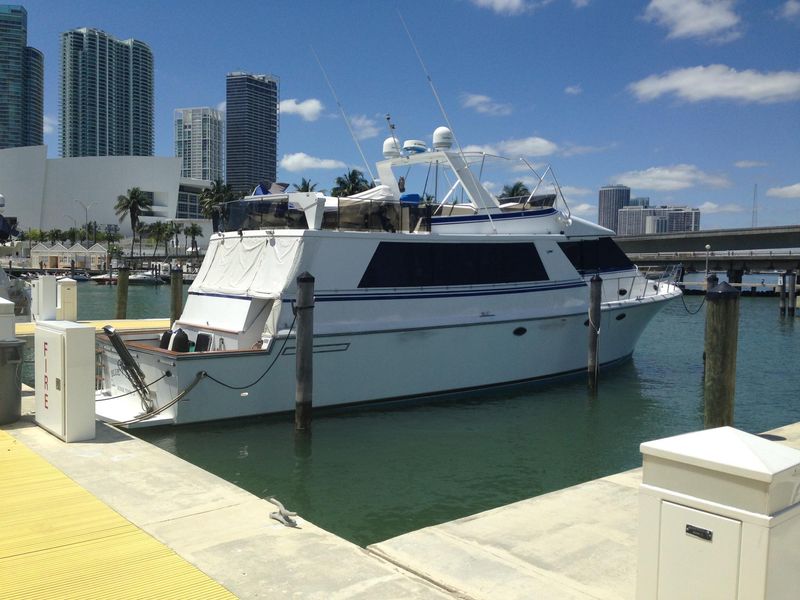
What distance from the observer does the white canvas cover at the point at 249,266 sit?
1147 cm

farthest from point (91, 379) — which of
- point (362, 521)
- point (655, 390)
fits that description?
point (655, 390)

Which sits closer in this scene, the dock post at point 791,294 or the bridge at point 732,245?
the dock post at point 791,294

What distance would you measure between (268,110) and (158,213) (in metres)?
61.5

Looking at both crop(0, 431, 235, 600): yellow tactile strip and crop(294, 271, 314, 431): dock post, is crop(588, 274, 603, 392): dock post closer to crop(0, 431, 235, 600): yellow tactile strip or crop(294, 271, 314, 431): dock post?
crop(294, 271, 314, 431): dock post

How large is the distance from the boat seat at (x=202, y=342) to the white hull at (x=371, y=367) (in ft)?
4.18

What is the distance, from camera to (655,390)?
51.2 feet

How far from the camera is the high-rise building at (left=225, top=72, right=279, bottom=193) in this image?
7100 centimetres

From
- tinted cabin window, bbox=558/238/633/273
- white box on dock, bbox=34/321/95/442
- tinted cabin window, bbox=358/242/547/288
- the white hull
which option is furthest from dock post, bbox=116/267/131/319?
white box on dock, bbox=34/321/95/442

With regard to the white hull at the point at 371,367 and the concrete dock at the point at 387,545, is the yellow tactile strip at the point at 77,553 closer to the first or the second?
the concrete dock at the point at 387,545

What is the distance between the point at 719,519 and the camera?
10.3ft

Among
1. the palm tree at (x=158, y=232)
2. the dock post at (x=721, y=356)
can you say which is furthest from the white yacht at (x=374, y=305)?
the palm tree at (x=158, y=232)

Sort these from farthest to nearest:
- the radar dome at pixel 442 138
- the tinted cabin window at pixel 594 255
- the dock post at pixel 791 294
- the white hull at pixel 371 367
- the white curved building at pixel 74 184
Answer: the white curved building at pixel 74 184, the dock post at pixel 791 294, the tinted cabin window at pixel 594 255, the radar dome at pixel 442 138, the white hull at pixel 371 367

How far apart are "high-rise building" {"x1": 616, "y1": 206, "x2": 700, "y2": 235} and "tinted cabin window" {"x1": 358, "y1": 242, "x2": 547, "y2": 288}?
12736 centimetres

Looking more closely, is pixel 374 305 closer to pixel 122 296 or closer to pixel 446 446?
pixel 446 446
